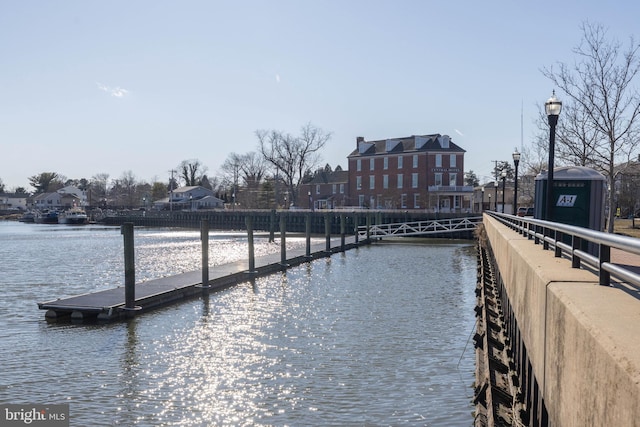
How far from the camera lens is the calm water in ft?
30.2

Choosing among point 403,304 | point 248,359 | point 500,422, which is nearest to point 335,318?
point 403,304

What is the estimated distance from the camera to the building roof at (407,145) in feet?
247

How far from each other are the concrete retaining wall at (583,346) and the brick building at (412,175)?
65.4m

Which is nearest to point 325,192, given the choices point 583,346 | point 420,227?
point 420,227

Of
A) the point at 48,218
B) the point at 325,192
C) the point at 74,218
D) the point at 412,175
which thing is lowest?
the point at 48,218

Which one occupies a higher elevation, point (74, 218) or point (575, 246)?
point (575, 246)

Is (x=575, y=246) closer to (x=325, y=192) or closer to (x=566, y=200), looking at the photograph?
(x=566, y=200)

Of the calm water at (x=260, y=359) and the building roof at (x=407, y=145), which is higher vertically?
the building roof at (x=407, y=145)

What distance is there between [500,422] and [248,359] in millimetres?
6243

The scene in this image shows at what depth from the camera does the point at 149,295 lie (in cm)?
1747

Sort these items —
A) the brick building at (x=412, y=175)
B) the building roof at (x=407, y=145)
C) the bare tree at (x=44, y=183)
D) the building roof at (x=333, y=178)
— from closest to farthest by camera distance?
the brick building at (x=412, y=175), the building roof at (x=407, y=145), the building roof at (x=333, y=178), the bare tree at (x=44, y=183)
